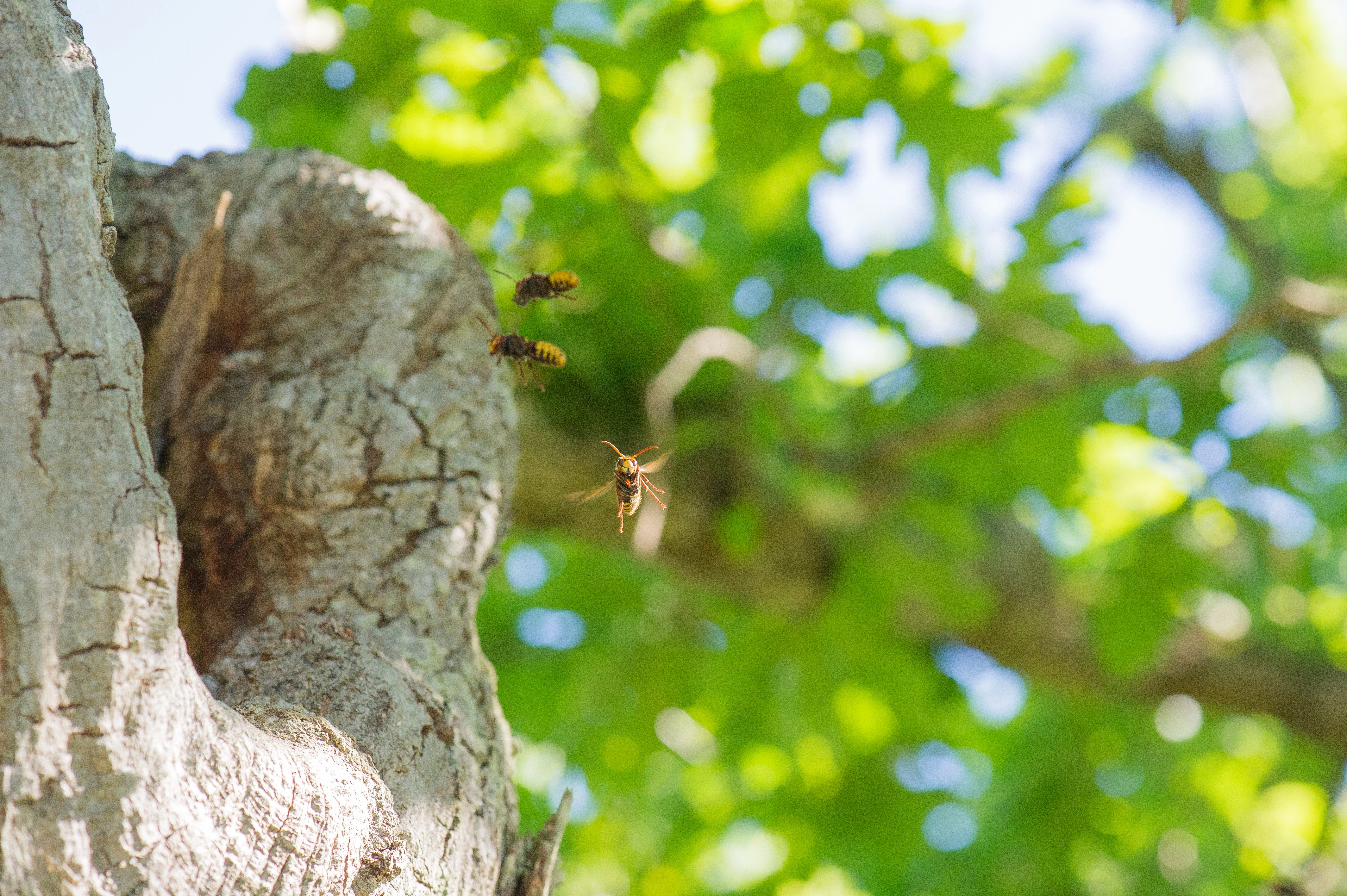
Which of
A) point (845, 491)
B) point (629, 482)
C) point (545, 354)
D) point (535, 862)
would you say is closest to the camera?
point (535, 862)

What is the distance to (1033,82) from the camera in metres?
6.11

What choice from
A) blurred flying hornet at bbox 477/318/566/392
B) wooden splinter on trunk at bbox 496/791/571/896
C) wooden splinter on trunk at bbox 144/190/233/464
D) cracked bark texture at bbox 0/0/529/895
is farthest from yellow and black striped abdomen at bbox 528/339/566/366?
wooden splinter on trunk at bbox 496/791/571/896

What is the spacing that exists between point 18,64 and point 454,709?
3.48ft

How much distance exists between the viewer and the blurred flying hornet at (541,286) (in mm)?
1885

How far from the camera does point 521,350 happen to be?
177 cm

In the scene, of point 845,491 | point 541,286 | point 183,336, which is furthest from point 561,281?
point 845,491

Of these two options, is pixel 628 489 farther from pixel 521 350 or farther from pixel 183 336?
pixel 183 336

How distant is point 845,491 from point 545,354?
1.86m

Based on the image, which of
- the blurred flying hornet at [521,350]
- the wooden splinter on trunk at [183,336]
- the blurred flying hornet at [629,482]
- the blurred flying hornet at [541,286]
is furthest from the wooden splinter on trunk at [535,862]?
the wooden splinter on trunk at [183,336]

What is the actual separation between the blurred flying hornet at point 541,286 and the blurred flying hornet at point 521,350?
0.09 m

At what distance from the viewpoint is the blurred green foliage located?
3010 millimetres

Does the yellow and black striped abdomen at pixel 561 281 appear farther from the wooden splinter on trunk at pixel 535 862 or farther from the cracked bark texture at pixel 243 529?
the wooden splinter on trunk at pixel 535 862

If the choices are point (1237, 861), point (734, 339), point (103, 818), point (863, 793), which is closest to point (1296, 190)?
point (1237, 861)

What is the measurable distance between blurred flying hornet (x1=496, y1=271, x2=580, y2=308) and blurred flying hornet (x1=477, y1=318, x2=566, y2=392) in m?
0.09
